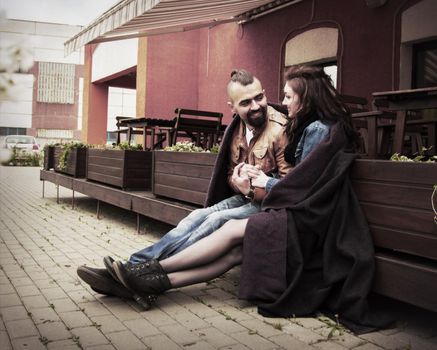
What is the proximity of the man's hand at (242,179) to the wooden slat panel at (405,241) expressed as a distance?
0.77m

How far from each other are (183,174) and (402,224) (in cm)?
243

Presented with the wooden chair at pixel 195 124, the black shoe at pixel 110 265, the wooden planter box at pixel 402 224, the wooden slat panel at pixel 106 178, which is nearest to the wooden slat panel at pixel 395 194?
the wooden planter box at pixel 402 224

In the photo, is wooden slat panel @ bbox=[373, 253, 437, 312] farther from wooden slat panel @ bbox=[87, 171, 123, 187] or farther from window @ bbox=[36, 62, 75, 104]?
wooden slat panel @ bbox=[87, 171, 123, 187]

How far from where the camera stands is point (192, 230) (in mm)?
3076

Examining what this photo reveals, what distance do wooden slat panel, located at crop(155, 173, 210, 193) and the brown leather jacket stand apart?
37.9 inches

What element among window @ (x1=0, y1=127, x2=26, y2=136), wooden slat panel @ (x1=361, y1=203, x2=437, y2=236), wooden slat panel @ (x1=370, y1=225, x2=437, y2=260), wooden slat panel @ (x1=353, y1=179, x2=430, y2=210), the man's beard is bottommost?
wooden slat panel @ (x1=370, y1=225, x2=437, y2=260)

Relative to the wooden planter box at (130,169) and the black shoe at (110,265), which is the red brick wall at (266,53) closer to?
the wooden planter box at (130,169)

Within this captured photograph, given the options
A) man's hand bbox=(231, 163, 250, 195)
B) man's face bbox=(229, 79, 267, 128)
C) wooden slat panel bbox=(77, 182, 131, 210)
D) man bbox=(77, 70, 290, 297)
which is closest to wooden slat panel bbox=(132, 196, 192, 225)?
wooden slat panel bbox=(77, 182, 131, 210)

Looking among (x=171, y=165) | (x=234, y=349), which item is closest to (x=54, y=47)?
(x=234, y=349)

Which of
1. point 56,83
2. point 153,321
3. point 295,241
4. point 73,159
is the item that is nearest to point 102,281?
point 153,321

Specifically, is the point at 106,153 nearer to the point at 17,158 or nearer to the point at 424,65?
the point at 424,65

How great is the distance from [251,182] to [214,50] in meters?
7.60

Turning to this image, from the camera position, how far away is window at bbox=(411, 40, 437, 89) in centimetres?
592

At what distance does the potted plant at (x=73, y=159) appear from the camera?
7.63m
